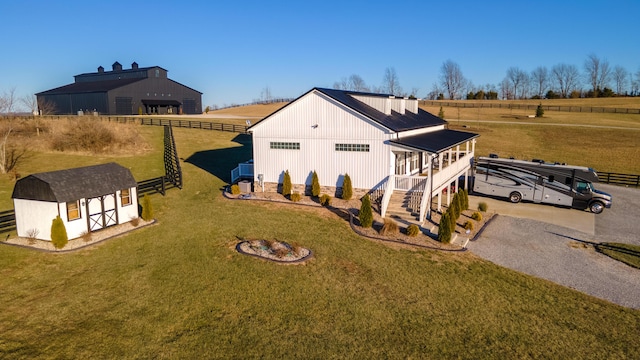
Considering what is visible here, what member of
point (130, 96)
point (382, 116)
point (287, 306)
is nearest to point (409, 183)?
point (382, 116)

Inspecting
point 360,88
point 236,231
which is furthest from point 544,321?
point 360,88

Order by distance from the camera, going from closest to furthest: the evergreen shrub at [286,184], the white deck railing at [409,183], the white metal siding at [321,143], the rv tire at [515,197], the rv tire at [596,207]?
1. the white deck railing at [409,183]
2. the white metal siding at [321,143]
3. the rv tire at [596,207]
4. the evergreen shrub at [286,184]
5. the rv tire at [515,197]

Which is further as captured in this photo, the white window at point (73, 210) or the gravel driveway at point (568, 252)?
the white window at point (73, 210)

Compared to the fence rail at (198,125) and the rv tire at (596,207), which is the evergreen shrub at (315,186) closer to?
the rv tire at (596,207)

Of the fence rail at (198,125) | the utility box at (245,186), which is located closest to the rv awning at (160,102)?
the fence rail at (198,125)

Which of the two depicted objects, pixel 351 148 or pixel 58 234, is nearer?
pixel 58 234

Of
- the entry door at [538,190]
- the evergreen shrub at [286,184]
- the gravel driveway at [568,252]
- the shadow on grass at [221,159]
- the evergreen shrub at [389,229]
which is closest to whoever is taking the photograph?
the gravel driveway at [568,252]

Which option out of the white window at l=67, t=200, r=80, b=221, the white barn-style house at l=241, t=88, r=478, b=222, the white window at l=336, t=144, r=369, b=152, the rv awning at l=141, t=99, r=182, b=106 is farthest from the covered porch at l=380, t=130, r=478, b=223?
the rv awning at l=141, t=99, r=182, b=106

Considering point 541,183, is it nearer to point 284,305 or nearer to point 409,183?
point 409,183
